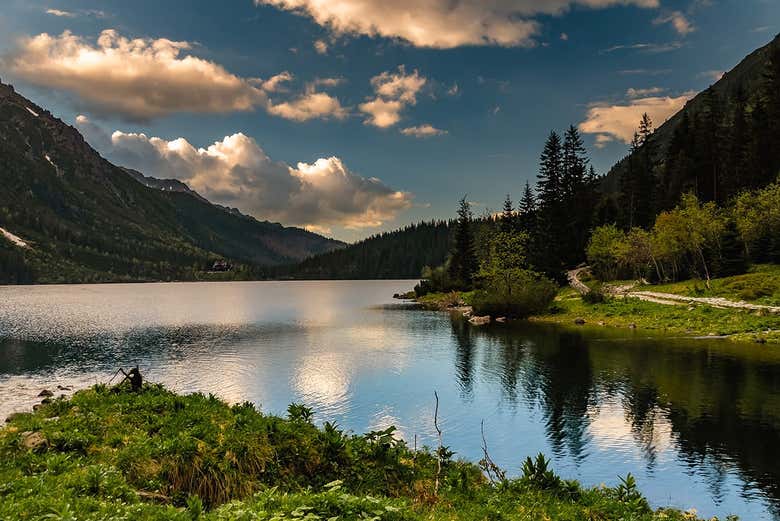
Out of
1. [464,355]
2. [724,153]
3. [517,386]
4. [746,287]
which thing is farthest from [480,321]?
[724,153]

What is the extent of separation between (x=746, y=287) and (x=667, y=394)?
38755 mm

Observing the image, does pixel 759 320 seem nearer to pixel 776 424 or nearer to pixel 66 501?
pixel 776 424

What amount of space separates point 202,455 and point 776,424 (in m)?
29.2

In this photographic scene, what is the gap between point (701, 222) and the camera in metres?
75.2

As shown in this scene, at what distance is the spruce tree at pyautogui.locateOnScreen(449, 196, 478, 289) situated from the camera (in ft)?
419

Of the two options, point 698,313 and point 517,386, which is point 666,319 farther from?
point 517,386

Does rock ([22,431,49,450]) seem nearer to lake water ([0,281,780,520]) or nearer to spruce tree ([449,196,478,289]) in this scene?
lake water ([0,281,780,520])

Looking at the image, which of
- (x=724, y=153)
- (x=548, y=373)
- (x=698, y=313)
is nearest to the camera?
(x=548, y=373)

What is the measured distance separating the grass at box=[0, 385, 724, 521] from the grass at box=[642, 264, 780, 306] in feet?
179

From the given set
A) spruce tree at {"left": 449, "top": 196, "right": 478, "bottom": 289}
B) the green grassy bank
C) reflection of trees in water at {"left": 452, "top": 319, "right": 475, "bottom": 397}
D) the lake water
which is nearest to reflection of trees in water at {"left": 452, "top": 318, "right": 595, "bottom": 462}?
reflection of trees in water at {"left": 452, "top": 319, "right": 475, "bottom": 397}

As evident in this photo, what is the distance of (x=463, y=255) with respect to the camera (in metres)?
129

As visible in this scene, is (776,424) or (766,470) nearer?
(766,470)

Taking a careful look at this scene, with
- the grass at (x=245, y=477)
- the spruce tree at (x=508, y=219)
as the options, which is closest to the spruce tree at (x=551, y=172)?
the spruce tree at (x=508, y=219)

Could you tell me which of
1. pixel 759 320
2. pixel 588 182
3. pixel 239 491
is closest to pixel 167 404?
pixel 239 491
